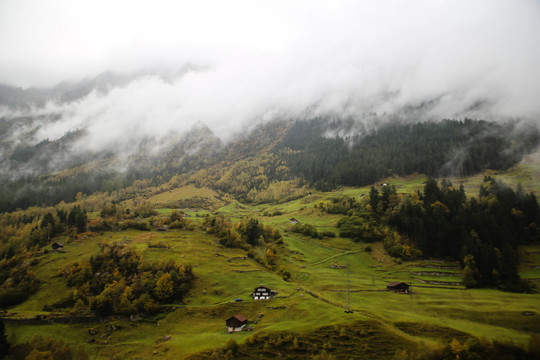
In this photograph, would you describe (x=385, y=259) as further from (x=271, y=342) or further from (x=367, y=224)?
(x=271, y=342)

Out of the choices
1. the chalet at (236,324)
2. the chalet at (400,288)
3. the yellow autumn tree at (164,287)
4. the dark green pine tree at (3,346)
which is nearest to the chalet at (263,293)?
the chalet at (236,324)

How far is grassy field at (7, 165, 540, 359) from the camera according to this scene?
55062mm

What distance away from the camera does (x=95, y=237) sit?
135m

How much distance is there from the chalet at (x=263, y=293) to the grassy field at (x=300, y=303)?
2.27 m

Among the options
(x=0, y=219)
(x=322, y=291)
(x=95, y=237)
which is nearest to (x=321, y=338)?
(x=322, y=291)

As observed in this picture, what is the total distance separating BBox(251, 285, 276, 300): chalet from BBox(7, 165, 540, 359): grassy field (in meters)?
2.27

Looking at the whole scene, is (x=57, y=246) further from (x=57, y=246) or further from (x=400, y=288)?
(x=400, y=288)

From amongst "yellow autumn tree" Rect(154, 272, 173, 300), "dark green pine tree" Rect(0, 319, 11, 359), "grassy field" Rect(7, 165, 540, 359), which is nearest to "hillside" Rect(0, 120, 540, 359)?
"yellow autumn tree" Rect(154, 272, 173, 300)

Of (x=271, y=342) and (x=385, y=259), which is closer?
(x=271, y=342)

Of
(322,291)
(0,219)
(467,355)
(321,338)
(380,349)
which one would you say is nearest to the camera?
(467,355)

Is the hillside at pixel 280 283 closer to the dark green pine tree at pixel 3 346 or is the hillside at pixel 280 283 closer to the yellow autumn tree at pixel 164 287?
the yellow autumn tree at pixel 164 287

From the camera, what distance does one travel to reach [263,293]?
269 feet

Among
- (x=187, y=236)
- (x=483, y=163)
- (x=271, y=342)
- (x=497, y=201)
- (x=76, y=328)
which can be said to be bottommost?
(x=76, y=328)

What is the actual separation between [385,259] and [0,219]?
746 feet
